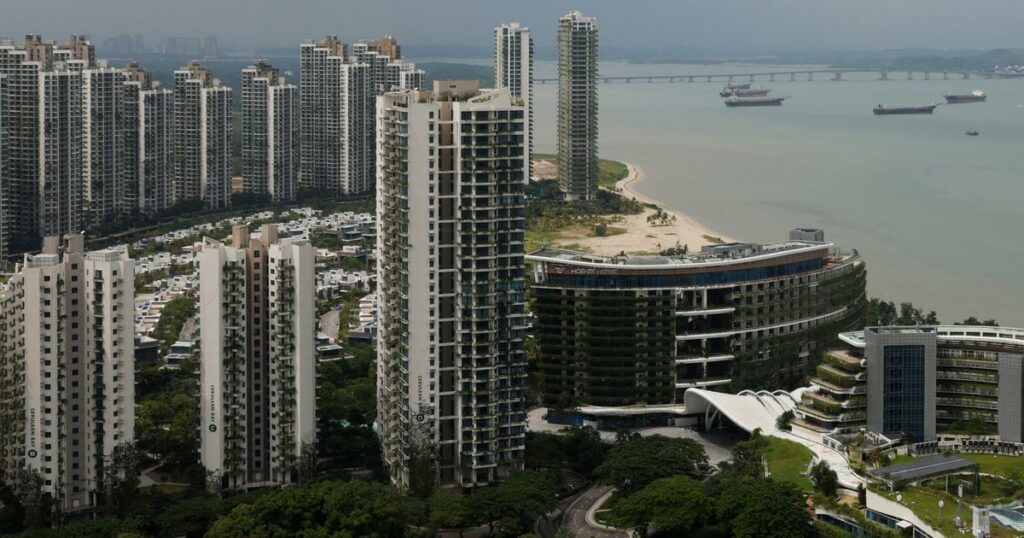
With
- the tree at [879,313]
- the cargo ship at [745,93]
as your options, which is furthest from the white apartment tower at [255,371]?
the cargo ship at [745,93]

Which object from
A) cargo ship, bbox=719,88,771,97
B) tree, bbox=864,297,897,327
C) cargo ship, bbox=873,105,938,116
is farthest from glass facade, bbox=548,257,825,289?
cargo ship, bbox=719,88,771,97

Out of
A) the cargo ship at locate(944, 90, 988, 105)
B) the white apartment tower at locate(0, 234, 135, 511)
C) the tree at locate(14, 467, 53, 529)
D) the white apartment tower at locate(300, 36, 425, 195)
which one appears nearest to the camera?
the tree at locate(14, 467, 53, 529)

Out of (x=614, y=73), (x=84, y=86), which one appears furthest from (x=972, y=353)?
(x=614, y=73)

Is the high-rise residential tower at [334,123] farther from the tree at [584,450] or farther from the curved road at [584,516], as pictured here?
the curved road at [584,516]

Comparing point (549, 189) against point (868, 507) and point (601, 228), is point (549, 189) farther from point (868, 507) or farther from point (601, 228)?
point (868, 507)

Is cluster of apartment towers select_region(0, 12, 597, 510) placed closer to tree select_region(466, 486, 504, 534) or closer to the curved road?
the curved road

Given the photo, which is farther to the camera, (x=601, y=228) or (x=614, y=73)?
(x=614, y=73)
